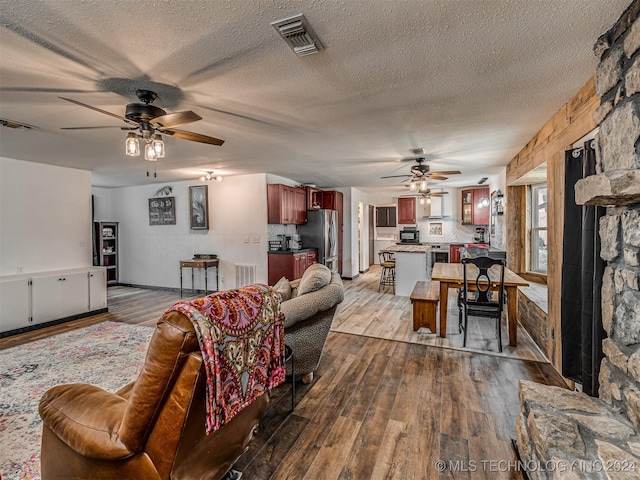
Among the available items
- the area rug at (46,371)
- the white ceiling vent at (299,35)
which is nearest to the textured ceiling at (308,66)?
the white ceiling vent at (299,35)

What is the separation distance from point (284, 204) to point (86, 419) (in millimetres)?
5027

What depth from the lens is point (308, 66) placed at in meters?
2.03

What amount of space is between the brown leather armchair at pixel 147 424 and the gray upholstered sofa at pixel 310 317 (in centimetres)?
113

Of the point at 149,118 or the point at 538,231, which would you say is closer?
the point at 149,118

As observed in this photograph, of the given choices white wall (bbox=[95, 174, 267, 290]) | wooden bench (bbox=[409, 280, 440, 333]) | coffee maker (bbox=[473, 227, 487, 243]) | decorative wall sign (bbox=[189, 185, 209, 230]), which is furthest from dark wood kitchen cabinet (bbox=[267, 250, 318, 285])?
coffee maker (bbox=[473, 227, 487, 243])

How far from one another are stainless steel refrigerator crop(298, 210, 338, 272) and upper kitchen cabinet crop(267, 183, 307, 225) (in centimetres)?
31

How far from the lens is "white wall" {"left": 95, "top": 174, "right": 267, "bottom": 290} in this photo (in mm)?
6172

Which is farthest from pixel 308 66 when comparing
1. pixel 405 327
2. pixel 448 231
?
pixel 448 231

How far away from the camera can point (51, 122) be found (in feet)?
9.87

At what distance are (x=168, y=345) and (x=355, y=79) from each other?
2.06 metres

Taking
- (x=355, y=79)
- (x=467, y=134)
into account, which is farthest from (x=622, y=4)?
(x=467, y=134)

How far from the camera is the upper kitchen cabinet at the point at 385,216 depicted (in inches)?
411

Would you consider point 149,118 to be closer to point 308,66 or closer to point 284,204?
point 308,66

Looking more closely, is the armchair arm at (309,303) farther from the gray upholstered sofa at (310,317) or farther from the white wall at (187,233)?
the white wall at (187,233)
